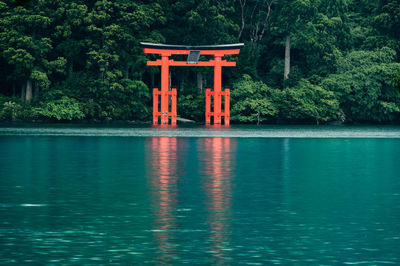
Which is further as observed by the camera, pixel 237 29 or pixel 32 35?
pixel 237 29

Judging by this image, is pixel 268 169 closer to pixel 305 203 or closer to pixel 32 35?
pixel 305 203

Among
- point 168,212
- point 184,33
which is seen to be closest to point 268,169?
point 168,212

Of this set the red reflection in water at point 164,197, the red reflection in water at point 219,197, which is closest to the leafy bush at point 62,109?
the red reflection in water at point 164,197

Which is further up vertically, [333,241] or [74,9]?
[74,9]

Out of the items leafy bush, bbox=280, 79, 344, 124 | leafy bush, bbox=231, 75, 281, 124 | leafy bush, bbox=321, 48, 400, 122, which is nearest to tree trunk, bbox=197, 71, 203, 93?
leafy bush, bbox=231, 75, 281, 124

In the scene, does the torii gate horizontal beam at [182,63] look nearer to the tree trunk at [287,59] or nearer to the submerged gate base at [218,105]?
the submerged gate base at [218,105]

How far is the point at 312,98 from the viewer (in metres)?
59.2

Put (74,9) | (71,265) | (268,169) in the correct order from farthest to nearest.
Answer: (74,9) < (268,169) < (71,265)

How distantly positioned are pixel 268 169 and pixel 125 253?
1256cm

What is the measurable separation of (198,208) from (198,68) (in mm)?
46922

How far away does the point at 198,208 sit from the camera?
13.7 metres

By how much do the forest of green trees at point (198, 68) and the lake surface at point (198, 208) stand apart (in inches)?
1111

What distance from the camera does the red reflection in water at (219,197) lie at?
406 inches

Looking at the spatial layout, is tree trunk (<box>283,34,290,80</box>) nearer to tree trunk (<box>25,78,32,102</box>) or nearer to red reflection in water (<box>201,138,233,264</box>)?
tree trunk (<box>25,78,32,102</box>)
